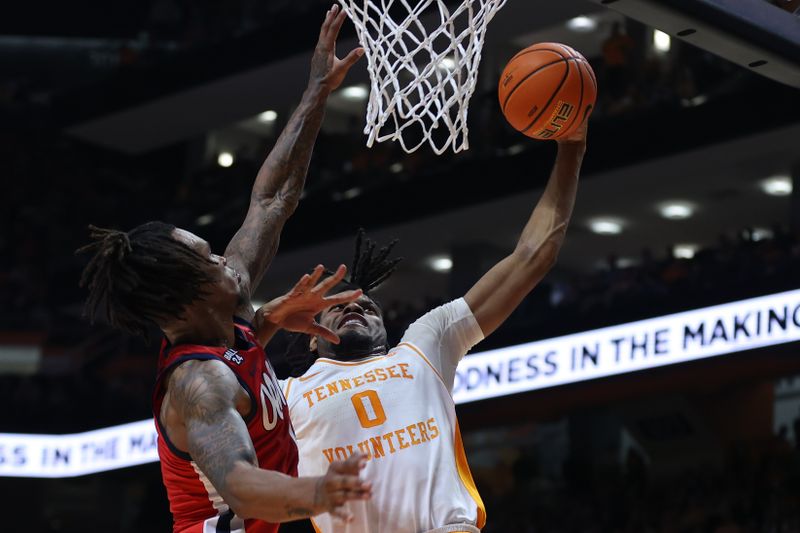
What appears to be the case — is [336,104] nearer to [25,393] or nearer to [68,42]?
[68,42]

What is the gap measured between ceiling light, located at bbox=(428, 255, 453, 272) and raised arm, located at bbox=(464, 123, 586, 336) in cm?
1108

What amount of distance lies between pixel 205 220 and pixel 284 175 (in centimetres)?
1064

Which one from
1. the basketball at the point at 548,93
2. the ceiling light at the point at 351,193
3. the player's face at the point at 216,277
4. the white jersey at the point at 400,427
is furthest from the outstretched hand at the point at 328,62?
the ceiling light at the point at 351,193

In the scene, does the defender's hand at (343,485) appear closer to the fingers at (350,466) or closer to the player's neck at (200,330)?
the fingers at (350,466)

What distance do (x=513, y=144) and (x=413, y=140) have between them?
1.07 meters

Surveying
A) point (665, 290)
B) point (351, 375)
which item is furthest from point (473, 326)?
point (665, 290)

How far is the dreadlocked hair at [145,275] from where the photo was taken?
10.5 ft

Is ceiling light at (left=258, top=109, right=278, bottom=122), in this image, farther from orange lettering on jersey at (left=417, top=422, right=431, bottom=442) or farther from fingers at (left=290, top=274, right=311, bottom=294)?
fingers at (left=290, top=274, right=311, bottom=294)

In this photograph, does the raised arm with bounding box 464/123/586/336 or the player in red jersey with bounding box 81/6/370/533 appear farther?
the raised arm with bounding box 464/123/586/336

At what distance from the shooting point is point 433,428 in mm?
4004

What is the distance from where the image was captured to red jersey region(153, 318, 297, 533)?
317 cm

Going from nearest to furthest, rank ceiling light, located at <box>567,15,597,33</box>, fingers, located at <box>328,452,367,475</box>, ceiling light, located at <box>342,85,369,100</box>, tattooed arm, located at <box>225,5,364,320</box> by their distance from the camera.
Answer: fingers, located at <box>328,452,367,475</box>
tattooed arm, located at <box>225,5,364,320</box>
ceiling light, located at <box>567,15,597,33</box>
ceiling light, located at <box>342,85,369,100</box>

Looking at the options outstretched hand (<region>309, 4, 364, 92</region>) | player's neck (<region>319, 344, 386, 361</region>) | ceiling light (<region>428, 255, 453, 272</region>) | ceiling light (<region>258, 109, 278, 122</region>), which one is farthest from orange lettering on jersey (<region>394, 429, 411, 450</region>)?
ceiling light (<region>258, 109, 278, 122</region>)

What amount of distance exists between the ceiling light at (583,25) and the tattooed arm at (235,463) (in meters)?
12.8
